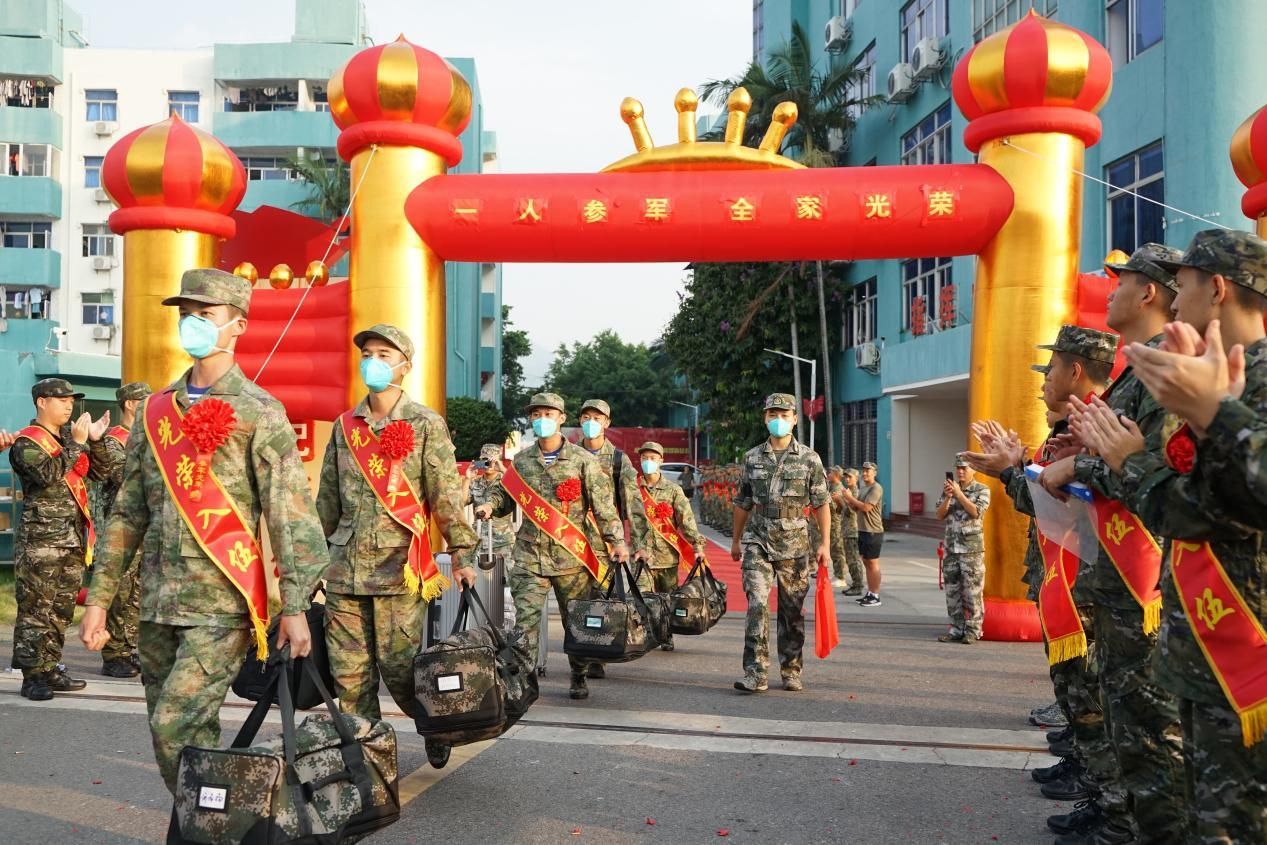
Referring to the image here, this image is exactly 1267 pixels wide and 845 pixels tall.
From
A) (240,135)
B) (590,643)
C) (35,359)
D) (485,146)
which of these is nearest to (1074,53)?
(590,643)

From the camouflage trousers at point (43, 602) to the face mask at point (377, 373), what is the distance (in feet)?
11.5

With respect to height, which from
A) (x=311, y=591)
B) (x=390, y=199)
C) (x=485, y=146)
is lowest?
(x=311, y=591)

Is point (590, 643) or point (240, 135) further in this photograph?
point (240, 135)

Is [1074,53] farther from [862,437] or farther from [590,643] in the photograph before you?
[862,437]

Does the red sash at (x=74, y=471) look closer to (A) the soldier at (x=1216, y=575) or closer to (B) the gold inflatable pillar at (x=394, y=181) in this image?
(B) the gold inflatable pillar at (x=394, y=181)

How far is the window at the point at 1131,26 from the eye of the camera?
15665 mm

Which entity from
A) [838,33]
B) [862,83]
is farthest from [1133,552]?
[838,33]

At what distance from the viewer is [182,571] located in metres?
3.92

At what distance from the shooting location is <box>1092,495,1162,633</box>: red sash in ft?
12.8

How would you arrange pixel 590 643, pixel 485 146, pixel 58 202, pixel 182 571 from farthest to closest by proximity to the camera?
pixel 485 146 → pixel 58 202 → pixel 590 643 → pixel 182 571

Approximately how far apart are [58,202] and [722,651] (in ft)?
118

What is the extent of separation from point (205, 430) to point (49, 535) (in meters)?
4.29

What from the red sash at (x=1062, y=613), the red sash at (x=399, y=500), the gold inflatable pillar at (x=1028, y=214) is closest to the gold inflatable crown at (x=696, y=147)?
the gold inflatable pillar at (x=1028, y=214)

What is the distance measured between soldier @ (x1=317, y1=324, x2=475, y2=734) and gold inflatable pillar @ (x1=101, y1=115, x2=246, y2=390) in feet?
18.8
